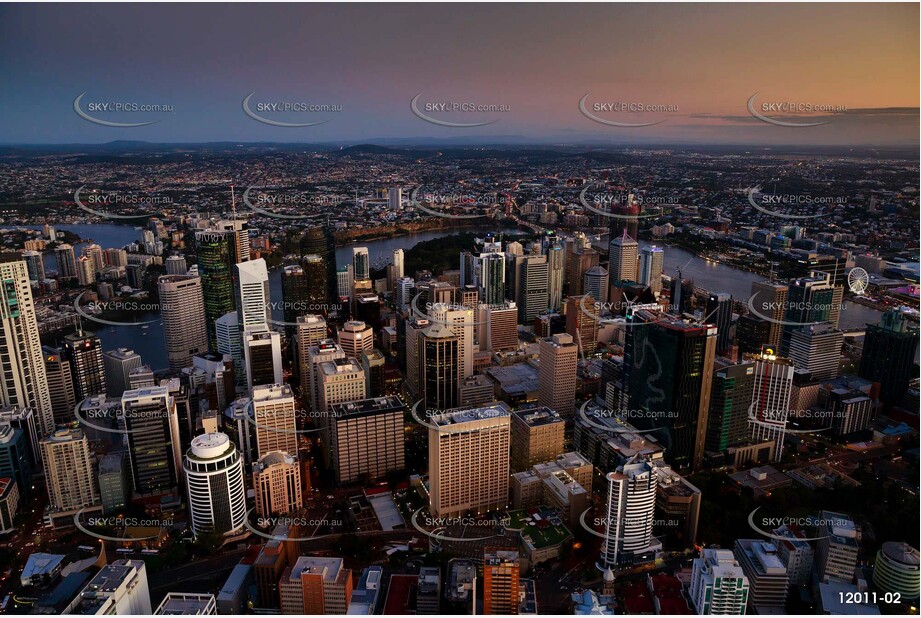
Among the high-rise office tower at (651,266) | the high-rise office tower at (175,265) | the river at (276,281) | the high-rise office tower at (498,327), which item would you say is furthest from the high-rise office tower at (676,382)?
the high-rise office tower at (175,265)

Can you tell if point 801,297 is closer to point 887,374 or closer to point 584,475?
point 887,374

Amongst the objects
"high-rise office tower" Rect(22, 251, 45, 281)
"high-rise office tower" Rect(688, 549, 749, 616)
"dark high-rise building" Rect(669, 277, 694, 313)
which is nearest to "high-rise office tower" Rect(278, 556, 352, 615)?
"high-rise office tower" Rect(688, 549, 749, 616)

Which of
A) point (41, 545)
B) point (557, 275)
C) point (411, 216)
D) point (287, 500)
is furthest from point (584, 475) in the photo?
point (411, 216)

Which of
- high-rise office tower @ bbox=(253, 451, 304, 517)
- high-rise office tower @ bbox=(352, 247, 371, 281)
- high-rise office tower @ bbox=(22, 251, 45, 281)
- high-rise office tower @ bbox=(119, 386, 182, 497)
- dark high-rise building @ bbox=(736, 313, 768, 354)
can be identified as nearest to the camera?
high-rise office tower @ bbox=(253, 451, 304, 517)

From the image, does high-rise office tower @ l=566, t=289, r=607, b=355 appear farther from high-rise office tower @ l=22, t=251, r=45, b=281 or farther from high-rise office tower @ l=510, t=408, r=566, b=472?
high-rise office tower @ l=22, t=251, r=45, b=281

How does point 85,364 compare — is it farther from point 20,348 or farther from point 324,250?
point 324,250

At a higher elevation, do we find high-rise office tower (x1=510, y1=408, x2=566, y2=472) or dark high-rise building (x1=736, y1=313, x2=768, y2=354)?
dark high-rise building (x1=736, y1=313, x2=768, y2=354)

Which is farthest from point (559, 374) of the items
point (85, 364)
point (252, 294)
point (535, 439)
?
point (85, 364)
